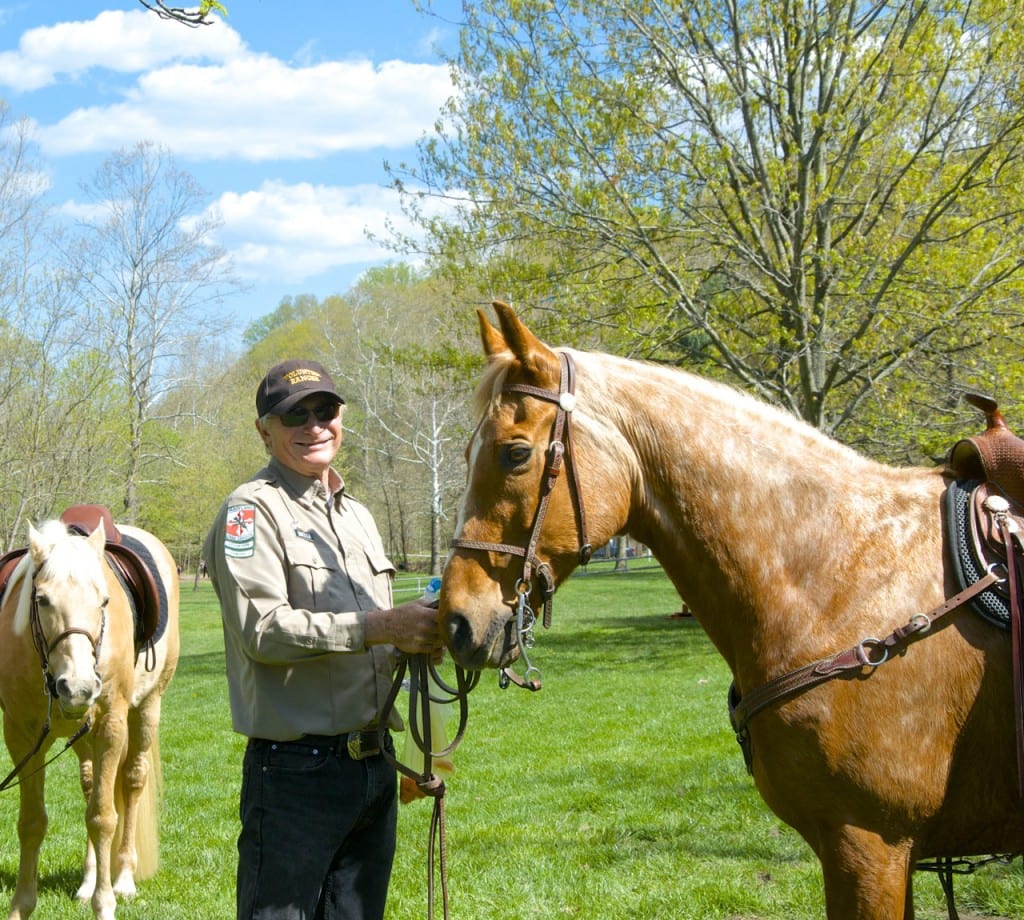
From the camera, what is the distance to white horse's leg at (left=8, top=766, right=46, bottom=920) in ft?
15.6

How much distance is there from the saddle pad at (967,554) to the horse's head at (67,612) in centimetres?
389

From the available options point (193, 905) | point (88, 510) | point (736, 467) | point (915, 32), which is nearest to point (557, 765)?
point (193, 905)

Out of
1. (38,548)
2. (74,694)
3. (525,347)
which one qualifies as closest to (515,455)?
(525,347)

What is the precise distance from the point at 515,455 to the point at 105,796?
3.86m

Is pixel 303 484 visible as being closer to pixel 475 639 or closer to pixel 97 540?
pixel 475 639

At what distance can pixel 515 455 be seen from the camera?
8.00 ft

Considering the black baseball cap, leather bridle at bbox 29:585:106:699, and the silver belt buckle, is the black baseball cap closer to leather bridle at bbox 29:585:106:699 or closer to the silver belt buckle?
the silver belt buckle

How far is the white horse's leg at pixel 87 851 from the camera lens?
17.0ft

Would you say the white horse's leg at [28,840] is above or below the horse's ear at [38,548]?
below

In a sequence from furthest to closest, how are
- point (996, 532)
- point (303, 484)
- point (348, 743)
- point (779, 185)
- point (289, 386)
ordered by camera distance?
1. point (779, 185)
2. point (303, 484)
3. point (289, 386)
4. point (348, 743)
5. point (996, 532)

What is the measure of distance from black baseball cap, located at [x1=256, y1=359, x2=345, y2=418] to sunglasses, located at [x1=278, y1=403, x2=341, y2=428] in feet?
0.11

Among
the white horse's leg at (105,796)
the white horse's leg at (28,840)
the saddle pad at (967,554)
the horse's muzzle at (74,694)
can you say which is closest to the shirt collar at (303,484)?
the saddle pad at (967,554)

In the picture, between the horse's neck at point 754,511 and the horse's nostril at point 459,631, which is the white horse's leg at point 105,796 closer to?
the horse's nostril at point 459,631

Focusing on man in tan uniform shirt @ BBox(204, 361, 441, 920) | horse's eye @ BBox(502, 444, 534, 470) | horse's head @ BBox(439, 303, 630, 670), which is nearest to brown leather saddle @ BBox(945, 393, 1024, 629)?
horse's head @ BBox(439, 303, 630, 670)
